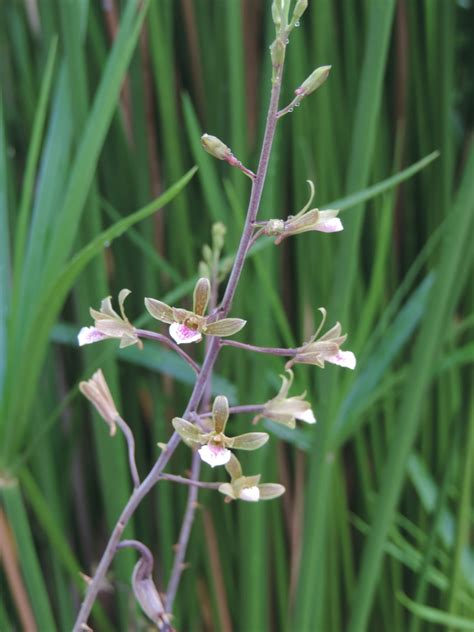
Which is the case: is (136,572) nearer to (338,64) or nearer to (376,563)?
(376,563)

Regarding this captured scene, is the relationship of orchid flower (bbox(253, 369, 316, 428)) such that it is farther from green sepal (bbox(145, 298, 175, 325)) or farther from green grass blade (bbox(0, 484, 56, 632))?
green grass blade (bbox(0, 484, 56, 632))

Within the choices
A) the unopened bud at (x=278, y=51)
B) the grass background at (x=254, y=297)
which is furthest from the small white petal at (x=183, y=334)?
the grass background at (x=254, y=297)

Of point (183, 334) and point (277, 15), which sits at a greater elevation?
point (277, 15)

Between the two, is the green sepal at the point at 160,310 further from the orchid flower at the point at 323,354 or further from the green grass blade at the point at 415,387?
the green grass blade at the point at 415,387

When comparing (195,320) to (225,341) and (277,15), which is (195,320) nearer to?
(225,341)

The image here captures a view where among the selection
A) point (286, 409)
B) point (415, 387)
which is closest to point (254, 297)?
point (415, 387)

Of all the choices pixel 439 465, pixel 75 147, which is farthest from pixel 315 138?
pixel 439 465
